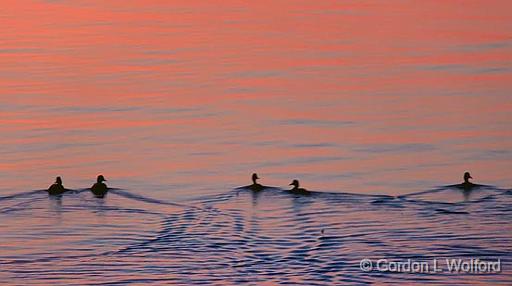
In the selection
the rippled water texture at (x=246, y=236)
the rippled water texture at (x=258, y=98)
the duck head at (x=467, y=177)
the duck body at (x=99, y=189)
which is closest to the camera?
the rippled water texture at (x=246, y=236)

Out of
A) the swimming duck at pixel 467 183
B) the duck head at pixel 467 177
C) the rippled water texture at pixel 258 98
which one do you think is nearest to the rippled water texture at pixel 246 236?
the swimming duck at pixel 467 183

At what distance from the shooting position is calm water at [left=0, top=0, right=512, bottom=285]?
2236 centimetres

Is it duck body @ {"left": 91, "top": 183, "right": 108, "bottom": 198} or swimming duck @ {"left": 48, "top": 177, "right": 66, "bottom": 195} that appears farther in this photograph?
duck body @ {"left": 91, "top": 183, "right": 108, "bottom": 198}

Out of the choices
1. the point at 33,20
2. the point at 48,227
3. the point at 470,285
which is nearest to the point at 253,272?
the point at 470,285

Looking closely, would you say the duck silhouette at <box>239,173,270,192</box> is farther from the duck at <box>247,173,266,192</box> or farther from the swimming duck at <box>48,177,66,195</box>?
the swimming duck at <box>48,177,66,195</box>

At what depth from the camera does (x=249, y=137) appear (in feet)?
103

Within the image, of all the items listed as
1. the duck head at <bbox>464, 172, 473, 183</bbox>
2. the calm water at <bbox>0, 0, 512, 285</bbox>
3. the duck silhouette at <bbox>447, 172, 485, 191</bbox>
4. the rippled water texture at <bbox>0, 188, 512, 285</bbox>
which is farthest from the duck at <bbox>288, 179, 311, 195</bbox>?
the duck head at <bbox>464, 172, 473, 183</bbox>

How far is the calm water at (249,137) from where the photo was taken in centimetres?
2236

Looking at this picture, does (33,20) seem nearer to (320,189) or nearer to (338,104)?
(338,104)

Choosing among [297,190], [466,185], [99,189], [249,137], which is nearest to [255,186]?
[297,190]

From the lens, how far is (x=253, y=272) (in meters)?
20.9

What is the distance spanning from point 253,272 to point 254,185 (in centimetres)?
597

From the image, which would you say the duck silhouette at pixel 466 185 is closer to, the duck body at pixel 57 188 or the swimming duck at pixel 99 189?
Result: the swimming duck at pixel 99 189

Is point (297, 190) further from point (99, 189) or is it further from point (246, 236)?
point (99, 189)
